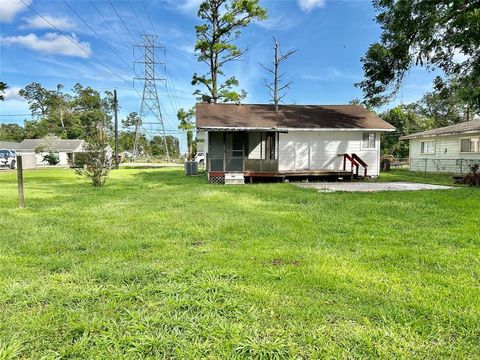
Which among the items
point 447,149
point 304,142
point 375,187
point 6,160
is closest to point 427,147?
point 447,149

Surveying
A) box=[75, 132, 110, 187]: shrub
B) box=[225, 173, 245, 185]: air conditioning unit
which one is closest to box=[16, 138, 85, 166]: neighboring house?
box=[75, 132, 110, 187]: shrub

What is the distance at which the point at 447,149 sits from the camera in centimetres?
2141

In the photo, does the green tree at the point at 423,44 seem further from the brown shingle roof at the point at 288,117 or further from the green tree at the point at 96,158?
the green tree at the point at 96,158

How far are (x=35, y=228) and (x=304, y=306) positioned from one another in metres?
4.84

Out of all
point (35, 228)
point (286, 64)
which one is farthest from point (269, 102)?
point (35, 228)

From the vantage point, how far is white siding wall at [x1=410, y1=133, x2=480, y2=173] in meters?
20.1

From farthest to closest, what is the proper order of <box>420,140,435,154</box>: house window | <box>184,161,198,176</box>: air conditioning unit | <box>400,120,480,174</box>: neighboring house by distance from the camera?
1. <box>420,140,435,154</box>: house window
2. <box>184,161,198,176</box>: air conditioning unit
3. <box>400,120,480,174</box>: neighboring house

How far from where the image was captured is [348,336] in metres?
2.33

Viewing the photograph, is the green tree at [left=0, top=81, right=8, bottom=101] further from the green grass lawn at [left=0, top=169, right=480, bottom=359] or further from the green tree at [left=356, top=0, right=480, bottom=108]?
the green tree at [left=356, top=0, right=480, bottom=108]

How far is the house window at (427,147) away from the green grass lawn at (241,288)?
19.1 meters

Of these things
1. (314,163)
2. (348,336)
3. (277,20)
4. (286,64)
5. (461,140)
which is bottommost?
(348,336)

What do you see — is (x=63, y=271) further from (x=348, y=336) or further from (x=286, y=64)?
(x=286, y=64)

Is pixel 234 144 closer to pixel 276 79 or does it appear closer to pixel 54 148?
pixel 276 79

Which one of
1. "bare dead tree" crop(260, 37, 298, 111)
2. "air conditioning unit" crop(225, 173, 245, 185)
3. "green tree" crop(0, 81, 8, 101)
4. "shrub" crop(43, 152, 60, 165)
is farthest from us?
"shrub" crop(43, 152, 60, 165)
